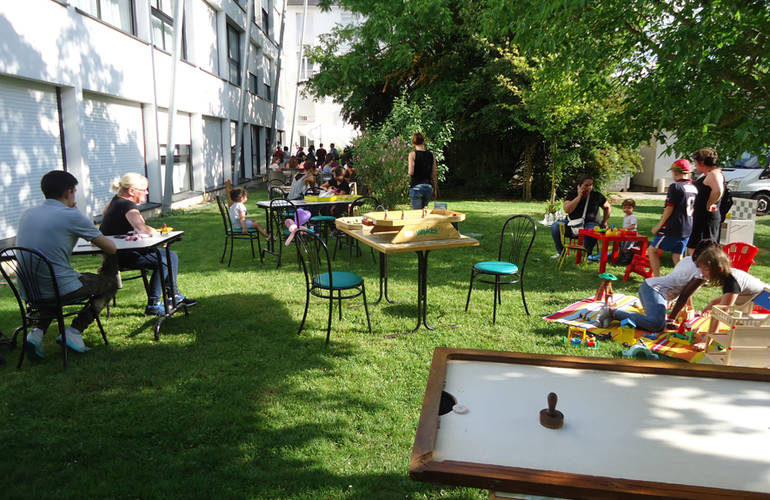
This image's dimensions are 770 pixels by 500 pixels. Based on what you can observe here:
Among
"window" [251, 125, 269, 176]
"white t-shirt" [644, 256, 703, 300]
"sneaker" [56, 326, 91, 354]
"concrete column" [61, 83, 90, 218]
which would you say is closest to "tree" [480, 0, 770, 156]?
"white t-shirt" [644, 256, 703, 300]

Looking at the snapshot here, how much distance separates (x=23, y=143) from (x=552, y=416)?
8.93m

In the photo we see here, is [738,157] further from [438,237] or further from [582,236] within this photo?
[438,237]

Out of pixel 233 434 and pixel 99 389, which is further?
pixel 99 389

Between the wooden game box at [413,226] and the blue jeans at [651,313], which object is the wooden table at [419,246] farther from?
the blue jeans at [651,313]

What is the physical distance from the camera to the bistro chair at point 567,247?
762 cm

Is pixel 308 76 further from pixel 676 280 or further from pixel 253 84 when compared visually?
pixel 676 280

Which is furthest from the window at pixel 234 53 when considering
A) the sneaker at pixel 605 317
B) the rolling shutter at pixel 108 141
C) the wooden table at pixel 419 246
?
the sneaker at pixel 605 317

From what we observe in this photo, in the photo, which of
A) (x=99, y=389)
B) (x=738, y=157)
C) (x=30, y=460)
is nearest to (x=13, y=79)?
(x=99, y=389)

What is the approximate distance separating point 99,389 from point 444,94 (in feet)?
52.0

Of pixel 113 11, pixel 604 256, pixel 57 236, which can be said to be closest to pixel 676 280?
pixel 604 256

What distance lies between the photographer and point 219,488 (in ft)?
8.74

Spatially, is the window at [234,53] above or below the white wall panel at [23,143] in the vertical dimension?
above

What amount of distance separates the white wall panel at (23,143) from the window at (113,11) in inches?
80.1

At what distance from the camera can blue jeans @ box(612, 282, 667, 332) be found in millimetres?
4684
